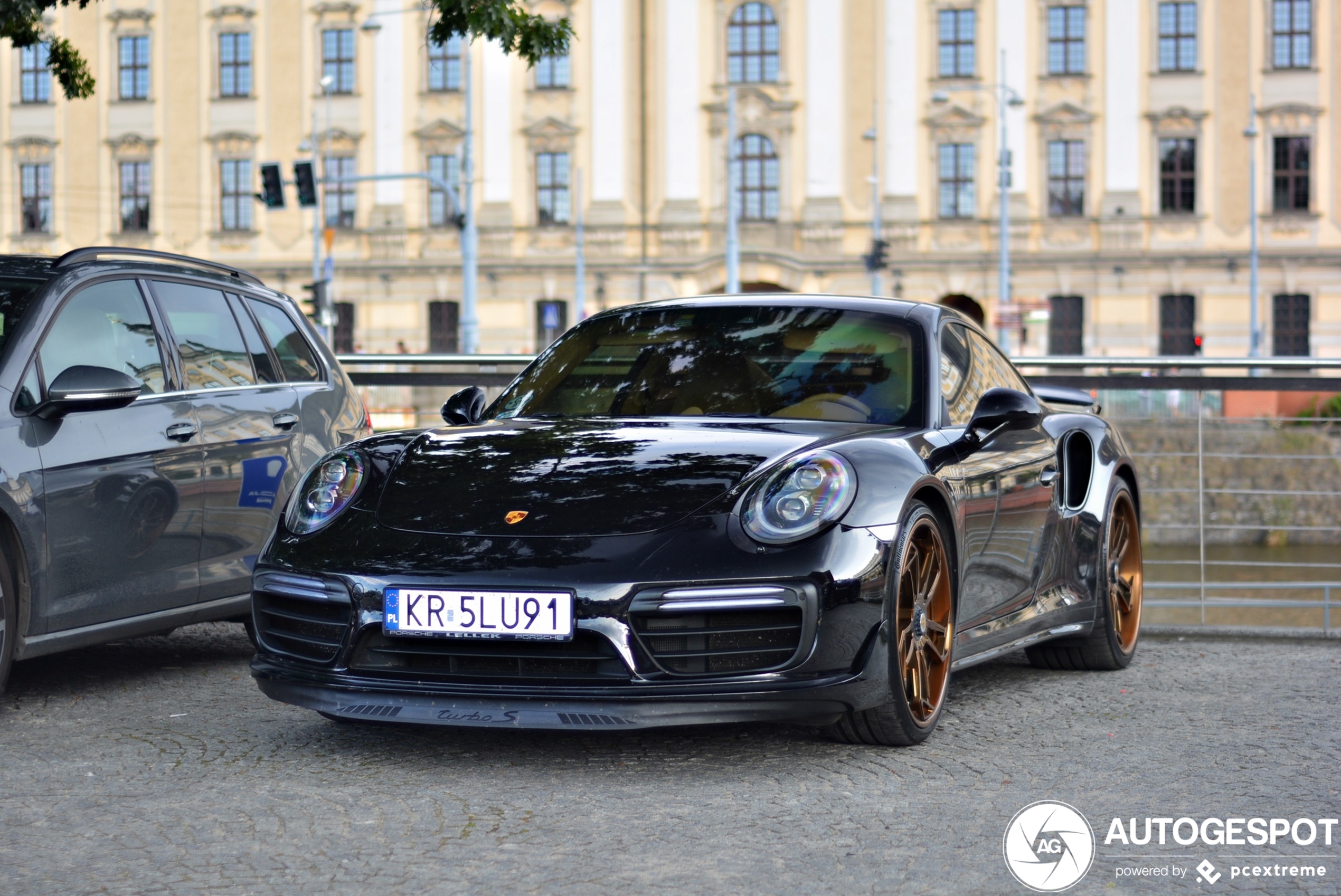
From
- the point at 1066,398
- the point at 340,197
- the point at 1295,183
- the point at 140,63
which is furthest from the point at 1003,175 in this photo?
the point at 1066,398

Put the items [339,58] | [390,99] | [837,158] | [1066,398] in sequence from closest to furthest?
[1066,398], [837,158], [390,99], [339,58]

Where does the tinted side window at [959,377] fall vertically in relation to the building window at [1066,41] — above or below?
below

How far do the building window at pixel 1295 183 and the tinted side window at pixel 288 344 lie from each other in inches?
1876

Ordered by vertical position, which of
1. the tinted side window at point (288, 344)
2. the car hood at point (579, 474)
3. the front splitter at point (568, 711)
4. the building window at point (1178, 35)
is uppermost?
the building window at point (1178, 35)

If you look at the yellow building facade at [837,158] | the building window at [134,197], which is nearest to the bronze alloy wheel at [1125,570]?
the yellow building facade at [837,158]

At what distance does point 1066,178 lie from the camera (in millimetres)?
50094

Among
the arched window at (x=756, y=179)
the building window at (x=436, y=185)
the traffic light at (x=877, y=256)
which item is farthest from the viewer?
the building window at (x=436, y=185)

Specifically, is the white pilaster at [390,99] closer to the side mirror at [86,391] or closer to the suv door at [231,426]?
the suv door at [231,426]

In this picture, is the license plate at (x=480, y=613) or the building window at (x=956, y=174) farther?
the building window at (x=956, y=174)

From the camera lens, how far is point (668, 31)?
168ft

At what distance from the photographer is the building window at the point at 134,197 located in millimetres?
55312

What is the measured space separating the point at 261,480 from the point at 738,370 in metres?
1.97

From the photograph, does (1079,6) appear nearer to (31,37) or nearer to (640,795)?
(31,37)
